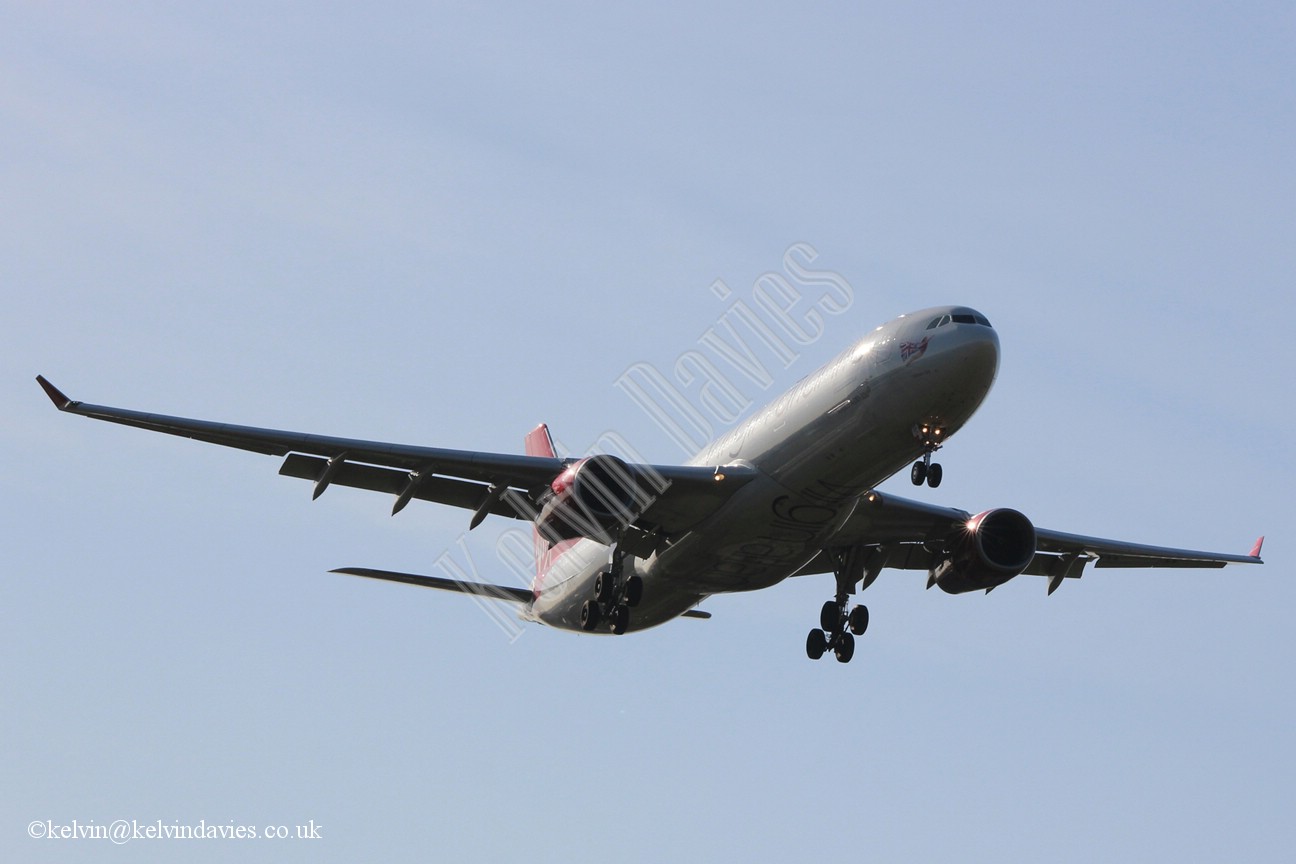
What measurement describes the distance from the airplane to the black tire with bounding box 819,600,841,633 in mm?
38

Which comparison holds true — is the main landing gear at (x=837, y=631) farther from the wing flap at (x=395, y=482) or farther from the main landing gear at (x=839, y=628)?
the wing flap at (x=395, y=482)

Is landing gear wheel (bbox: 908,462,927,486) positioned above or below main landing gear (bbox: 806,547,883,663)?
above

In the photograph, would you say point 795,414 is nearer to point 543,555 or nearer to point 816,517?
point 816,517

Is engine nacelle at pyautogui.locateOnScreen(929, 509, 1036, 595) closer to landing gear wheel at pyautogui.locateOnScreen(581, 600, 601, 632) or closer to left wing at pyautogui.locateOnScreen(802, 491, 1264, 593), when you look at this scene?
left wing at pyautogui.locateOnScreen(802, 491, 1264, 593)

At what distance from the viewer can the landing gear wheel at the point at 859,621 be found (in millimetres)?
41312

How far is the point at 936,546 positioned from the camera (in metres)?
41.5

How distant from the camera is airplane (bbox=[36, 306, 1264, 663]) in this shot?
111 feet

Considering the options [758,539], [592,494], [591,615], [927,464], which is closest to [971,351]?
[927,464]

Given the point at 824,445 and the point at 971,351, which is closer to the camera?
the point at 971,351

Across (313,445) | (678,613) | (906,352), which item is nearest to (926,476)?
(906,352)

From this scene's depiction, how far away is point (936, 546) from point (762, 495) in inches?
290

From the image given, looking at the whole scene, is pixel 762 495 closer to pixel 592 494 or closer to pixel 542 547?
pixel 592 494

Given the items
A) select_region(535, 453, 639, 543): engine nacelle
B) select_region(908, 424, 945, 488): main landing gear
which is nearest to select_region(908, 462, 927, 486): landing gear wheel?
select_region(908, 424, 945, 488): main landing gear

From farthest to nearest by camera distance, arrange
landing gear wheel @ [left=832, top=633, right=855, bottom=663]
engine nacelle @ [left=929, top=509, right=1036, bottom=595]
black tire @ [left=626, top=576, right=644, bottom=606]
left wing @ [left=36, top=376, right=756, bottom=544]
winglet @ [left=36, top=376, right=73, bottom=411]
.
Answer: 1. landing gear wheel @ [left=832, top=633, right=855, bottom=663]
2. engine nacelle @ [left=929, top=509, right=1036, bottom=595]
3. black tire @ [left=626, top=576, right=644, bottom=606]
4. left wing @ [left=36, top=376, right=756, bottom=544]
5. winglet @ [left=36, top=376, right=73, bottom=411]
